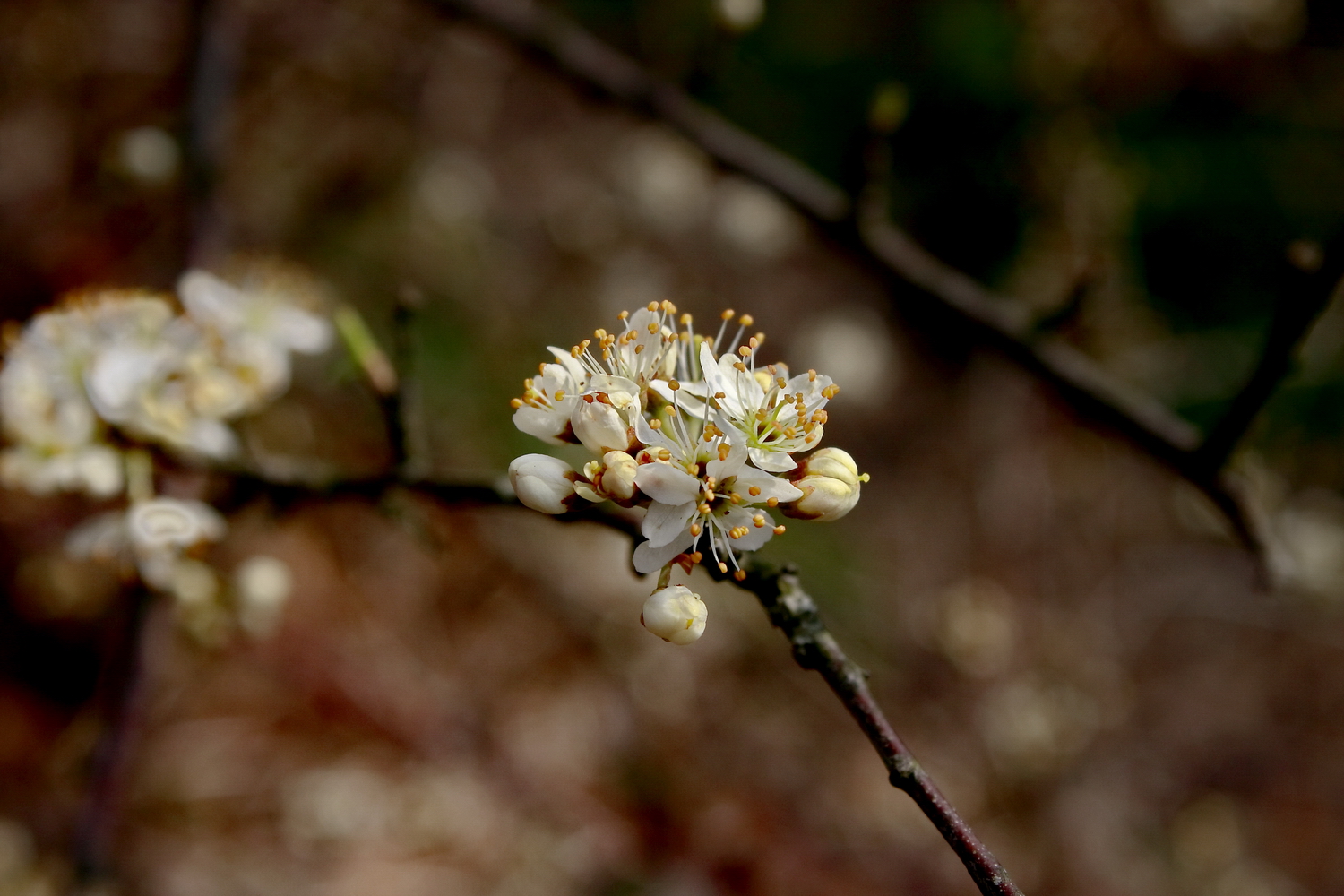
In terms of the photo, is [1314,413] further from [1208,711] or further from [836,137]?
[836,137]

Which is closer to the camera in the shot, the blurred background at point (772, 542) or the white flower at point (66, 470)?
the white flower at point (66, 470)

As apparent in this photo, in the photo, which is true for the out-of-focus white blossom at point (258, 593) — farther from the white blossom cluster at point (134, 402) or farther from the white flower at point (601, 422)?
the white flower at point (601, 422)

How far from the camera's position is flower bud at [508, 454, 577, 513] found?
89 centimetres

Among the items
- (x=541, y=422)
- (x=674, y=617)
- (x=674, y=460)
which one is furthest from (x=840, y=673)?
(x=541, y=422)

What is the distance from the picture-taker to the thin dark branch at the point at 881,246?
158 cm

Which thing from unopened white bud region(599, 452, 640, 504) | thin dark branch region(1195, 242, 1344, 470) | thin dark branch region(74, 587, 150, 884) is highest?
thin dark branch region(1195, 242, 1344, 470)

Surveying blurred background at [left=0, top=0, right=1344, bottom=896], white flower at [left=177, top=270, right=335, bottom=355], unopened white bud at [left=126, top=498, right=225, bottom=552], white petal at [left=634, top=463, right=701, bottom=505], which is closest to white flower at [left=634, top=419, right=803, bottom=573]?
white petal at [left=634, top=463, right=701, bottom=505]

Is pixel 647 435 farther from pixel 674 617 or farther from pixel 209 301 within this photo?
pixel 209 301

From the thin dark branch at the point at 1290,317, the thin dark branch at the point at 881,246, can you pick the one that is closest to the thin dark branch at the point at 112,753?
the thin dark branch at the point at 881,246

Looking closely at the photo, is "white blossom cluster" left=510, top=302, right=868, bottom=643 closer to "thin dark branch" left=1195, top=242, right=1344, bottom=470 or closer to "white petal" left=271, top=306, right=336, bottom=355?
"white petal" left=271, top=306, right=336, bottom=355

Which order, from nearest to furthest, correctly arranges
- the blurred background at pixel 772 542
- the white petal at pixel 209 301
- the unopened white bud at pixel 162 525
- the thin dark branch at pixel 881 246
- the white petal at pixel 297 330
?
the unopened white bud at pixel 162 525
the white petal at pixel 209 301
the white petal at pixel 297 330
the thin dark branch at pixel 881 246
the blurred background at pixel 772 542

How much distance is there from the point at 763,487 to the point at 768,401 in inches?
7.6

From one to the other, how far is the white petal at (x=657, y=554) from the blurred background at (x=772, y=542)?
3.13ft

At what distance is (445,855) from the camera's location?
8.47 ft
